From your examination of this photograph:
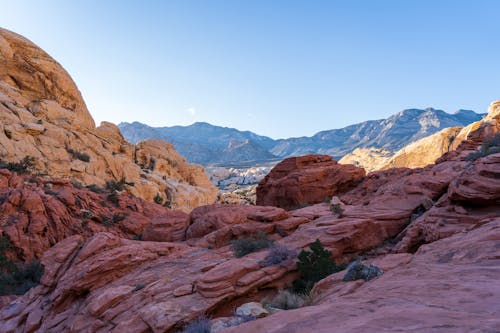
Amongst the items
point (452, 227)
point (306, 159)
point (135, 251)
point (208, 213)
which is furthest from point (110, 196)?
point (452, 227)

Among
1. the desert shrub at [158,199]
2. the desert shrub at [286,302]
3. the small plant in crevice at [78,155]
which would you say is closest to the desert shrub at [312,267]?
the desert shrub at [286,302]

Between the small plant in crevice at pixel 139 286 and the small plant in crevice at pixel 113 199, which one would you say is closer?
the small plant in crevice at pixel 139 286

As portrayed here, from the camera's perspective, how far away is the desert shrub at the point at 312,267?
31.0 ft

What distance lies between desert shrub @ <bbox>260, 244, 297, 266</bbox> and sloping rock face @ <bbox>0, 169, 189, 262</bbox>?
709 cm

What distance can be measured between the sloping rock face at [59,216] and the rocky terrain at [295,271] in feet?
11.4

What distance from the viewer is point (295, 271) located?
33.9 ft

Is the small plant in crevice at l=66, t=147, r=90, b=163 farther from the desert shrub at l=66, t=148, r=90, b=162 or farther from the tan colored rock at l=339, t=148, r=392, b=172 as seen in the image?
the tan colored rock at l=339, t=148, r=392, b=172

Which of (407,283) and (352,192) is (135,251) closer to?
(407,283)

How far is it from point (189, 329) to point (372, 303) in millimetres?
3899

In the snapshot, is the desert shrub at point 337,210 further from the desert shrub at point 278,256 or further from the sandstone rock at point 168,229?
the sandstone rock at point 168,229

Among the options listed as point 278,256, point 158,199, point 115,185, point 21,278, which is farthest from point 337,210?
point 158,199

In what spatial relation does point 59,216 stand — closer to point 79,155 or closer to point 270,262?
point 270,262

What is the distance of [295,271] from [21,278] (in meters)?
13.5

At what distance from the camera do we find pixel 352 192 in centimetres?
2072
